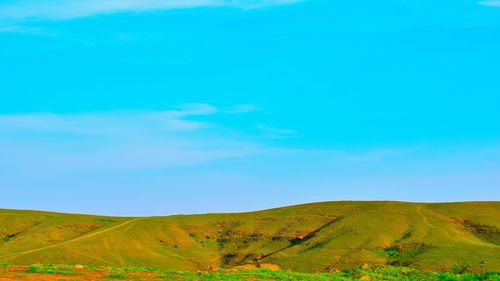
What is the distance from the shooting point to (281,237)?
84.5m

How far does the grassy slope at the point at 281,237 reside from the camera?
6700 cm

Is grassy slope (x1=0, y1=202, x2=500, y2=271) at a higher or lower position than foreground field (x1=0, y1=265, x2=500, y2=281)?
higher

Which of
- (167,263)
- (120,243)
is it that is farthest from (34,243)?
(167,263)

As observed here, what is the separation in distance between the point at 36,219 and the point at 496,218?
63.6m

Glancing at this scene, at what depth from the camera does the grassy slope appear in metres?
67.0

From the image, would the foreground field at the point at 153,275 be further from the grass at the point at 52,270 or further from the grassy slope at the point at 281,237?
the grassy slope at the point at 281,237

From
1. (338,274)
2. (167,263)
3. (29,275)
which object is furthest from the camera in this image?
(167,263)

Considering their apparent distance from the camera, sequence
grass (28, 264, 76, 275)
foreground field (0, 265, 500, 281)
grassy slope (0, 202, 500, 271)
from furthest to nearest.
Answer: grassy slope (0, 202, 500, 271) < grass (28, 264, 76, 275) < foreground field (0, 265, 500, 281)

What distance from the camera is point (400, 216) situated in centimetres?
8481

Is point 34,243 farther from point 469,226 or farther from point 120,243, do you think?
point 469,226

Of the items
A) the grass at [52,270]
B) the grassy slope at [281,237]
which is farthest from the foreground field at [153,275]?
the grassy slope at [281,237]

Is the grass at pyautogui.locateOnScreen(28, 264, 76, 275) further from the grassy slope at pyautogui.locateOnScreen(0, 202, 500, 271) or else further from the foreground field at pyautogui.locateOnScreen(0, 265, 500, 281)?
the grassy slope at pyautogui.locateOnScreen(0, 202, 500, 271)

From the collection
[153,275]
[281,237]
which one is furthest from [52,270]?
[281,237]

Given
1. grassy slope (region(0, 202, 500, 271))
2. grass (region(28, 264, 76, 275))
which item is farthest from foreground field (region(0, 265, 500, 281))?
grassy slope (region(0, 202, 500, 271))
